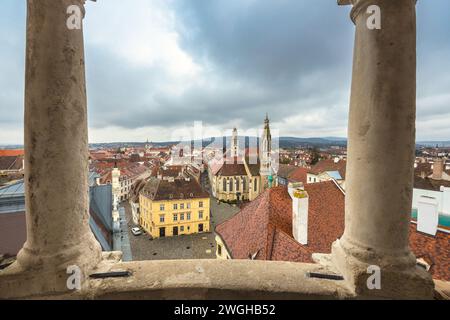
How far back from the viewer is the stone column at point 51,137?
207 centimetres

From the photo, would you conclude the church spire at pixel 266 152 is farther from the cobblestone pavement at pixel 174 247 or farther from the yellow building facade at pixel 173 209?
the cobblestone pavement at pixel 174 247

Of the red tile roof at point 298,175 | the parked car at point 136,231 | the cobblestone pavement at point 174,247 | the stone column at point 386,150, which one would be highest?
the stone column at point 386,150

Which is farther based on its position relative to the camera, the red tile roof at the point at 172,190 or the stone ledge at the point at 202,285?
the red tile roof at the point at 172,190

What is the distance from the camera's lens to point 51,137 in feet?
6.82

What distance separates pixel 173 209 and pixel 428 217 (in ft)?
93.2

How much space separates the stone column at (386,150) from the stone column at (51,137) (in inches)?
112

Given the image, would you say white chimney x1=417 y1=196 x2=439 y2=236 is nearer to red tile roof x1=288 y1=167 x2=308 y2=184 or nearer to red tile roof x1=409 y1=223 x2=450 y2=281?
red tile roof x1=409 y1=223 x2=450 y2=281

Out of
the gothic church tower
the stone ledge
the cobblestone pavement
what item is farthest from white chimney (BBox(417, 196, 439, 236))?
the gothic church tower

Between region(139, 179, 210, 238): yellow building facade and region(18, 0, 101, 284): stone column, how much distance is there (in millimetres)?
30037

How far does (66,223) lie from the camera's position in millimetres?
2186

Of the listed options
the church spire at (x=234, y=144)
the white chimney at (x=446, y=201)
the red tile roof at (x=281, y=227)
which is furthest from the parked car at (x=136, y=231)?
the church spire at (x=234, y=144)

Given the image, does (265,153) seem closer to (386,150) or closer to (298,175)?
(298,175)

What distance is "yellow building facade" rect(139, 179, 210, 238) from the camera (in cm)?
3085
